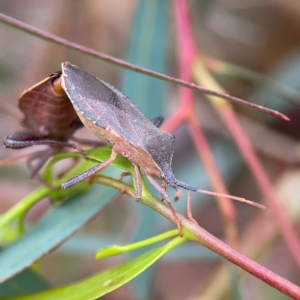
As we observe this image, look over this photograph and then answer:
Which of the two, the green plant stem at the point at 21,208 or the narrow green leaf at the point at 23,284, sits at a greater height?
the green plant stem at the point at 21,208

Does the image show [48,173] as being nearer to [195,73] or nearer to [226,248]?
[226,248]

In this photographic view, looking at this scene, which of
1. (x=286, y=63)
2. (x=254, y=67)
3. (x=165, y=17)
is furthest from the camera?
(x=254, y=67)

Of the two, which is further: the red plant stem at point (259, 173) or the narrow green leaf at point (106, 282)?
the red plant stem at point (259, 173)

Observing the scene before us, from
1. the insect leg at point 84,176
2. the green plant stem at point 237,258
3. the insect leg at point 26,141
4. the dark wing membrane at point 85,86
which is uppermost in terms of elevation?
the green plant stem at point 237,258

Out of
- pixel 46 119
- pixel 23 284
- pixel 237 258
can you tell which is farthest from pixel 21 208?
pixel 237 258

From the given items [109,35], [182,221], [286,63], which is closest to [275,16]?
[286,63]

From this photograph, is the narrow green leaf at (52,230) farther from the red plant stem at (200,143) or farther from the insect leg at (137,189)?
the red plant stem at (200,143)

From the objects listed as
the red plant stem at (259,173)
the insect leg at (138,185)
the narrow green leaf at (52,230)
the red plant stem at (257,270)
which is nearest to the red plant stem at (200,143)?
the red plant stem at (259,173)
